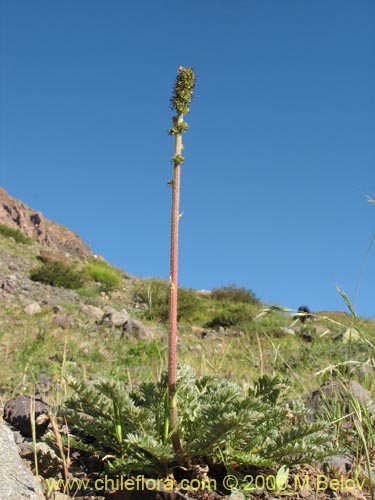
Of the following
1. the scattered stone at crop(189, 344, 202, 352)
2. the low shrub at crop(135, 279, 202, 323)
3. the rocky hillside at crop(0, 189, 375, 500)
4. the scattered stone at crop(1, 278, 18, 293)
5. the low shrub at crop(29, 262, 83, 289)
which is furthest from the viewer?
the low shrub at crop(29, 262, 83, 289)

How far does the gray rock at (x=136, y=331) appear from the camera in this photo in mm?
10914

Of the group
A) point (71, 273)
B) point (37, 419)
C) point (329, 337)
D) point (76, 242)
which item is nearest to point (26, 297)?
point (71, 273)

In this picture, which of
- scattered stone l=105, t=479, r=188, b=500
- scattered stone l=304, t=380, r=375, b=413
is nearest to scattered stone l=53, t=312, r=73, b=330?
scattered stone l=304, t=380, r=375, b=413

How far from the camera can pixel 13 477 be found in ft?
8.84

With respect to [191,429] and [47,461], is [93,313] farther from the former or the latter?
[191,429]

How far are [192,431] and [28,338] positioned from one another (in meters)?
6.41

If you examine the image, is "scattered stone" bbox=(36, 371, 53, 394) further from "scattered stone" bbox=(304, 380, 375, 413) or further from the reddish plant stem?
the reddish plant stem

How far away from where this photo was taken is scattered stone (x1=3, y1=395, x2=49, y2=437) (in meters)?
3.41

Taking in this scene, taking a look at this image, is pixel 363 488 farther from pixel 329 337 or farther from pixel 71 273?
pixel 71 273

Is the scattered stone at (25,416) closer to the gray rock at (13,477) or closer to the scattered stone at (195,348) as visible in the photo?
the gray rock at (13,477)

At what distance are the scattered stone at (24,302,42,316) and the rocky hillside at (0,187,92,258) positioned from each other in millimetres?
26306

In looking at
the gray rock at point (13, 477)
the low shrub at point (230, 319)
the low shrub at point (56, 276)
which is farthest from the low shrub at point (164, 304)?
the gray rock at point (13, 477)

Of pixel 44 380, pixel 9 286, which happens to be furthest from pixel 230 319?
pixel 44 380

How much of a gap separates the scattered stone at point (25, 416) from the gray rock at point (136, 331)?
715cm
